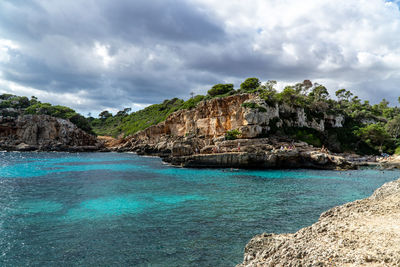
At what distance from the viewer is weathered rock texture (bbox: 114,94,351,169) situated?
3947 cm

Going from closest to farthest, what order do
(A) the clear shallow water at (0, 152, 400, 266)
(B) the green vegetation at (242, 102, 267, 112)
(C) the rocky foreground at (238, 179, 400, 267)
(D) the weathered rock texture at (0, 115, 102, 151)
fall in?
(C) the rocky foreground at (238, 179, 400, 267) → (A) the clear shallow water at (0, 152, 400, 266) → (B) the green vegetation at (242, 102, 267, 112) → (D) the weathered rock texture at (0, 115, 102, 151)

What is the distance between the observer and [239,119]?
186 ft

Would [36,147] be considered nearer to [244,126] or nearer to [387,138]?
[244,126]

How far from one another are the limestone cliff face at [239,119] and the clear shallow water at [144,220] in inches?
1228

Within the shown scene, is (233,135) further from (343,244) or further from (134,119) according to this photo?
(134,119)

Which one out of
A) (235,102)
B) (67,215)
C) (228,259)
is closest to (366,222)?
(228,259)

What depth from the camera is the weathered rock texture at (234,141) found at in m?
39.5

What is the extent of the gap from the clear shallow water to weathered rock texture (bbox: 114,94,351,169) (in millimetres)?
16683

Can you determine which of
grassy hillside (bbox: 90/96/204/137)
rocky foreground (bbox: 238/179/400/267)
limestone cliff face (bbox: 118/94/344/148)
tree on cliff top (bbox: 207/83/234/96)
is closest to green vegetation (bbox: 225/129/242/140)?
limestone cliff face (bbox: 118/94/344/148)

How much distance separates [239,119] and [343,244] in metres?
51.8

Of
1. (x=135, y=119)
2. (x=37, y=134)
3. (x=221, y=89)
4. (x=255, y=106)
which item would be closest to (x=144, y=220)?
(x=255, y=106)

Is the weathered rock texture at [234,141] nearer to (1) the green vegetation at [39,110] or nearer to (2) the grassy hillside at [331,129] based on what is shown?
(2) the grassy hillside at [331,129]

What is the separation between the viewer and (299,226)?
Answer: 39.6 ft

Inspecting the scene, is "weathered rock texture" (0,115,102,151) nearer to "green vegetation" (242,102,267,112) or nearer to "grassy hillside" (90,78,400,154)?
"grassy hillside" (90,78,400,154)
